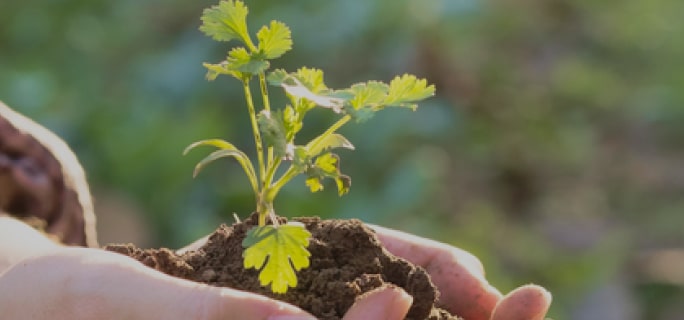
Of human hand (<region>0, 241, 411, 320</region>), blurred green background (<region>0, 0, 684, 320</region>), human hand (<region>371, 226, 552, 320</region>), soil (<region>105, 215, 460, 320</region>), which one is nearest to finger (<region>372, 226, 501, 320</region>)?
human hand (<region>371, 226, 552, 320</region>)

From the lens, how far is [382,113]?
4969mm

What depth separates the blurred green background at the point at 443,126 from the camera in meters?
4.56

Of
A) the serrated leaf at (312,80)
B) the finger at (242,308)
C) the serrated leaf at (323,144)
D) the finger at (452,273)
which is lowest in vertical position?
the finger at (242,308)

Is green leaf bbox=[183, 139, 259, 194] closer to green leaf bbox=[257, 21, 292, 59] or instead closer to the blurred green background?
green leaf bbox=[257, 21, 292, 59]

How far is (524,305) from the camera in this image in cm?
154

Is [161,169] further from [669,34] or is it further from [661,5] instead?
[661,5]

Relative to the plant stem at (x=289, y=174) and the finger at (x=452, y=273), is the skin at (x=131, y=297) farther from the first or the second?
the plant stem at (x=289, y=174)

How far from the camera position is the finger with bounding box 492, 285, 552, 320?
1536mm

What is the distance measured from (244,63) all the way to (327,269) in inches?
11.7

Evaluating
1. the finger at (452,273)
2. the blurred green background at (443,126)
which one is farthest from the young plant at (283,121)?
the blurred green background at (443,126)

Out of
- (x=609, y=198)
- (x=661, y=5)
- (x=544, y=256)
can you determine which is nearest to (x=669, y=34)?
(x=661, y=5)

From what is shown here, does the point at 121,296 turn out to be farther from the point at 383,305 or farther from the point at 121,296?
the point at 383,305

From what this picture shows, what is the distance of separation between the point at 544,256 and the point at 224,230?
11.4 ft

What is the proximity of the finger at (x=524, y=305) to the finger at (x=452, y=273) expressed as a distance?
0.07 m
